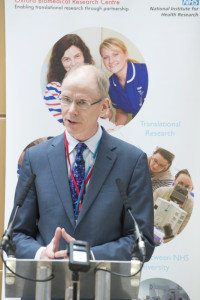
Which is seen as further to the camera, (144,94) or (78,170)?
(144,94)

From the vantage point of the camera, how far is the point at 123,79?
12.9 ft

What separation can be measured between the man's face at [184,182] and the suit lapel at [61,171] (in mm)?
1200

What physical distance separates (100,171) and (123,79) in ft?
3.96

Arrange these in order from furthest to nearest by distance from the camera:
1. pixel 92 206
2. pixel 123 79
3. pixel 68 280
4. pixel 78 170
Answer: pixel 123 79 → pixel 78 170 → pixel 92 206 → pixel 68 280

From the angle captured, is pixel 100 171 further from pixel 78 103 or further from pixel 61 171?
pixel 78 103

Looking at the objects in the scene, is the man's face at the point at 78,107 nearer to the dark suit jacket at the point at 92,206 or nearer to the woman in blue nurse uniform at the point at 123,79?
the dark suit jacket at the point at 92,206

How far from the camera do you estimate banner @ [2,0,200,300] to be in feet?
12.8

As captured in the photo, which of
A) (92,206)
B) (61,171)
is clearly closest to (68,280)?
(92,206)

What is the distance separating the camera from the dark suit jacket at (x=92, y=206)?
2812mm

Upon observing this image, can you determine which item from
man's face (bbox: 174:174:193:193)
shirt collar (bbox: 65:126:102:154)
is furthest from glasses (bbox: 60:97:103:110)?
man's face (bbox: 174:174:193:193)

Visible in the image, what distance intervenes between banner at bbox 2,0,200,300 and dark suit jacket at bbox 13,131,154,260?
3.04ft

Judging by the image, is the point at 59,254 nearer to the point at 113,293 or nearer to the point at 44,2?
the point at 113,293

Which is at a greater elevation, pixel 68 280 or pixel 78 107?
pixel 78 107

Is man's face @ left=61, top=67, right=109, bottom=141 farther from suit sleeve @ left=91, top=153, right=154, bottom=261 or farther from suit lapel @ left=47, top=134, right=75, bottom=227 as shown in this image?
suit sleeve @ left=91, top=153, right=154, bottom=261
